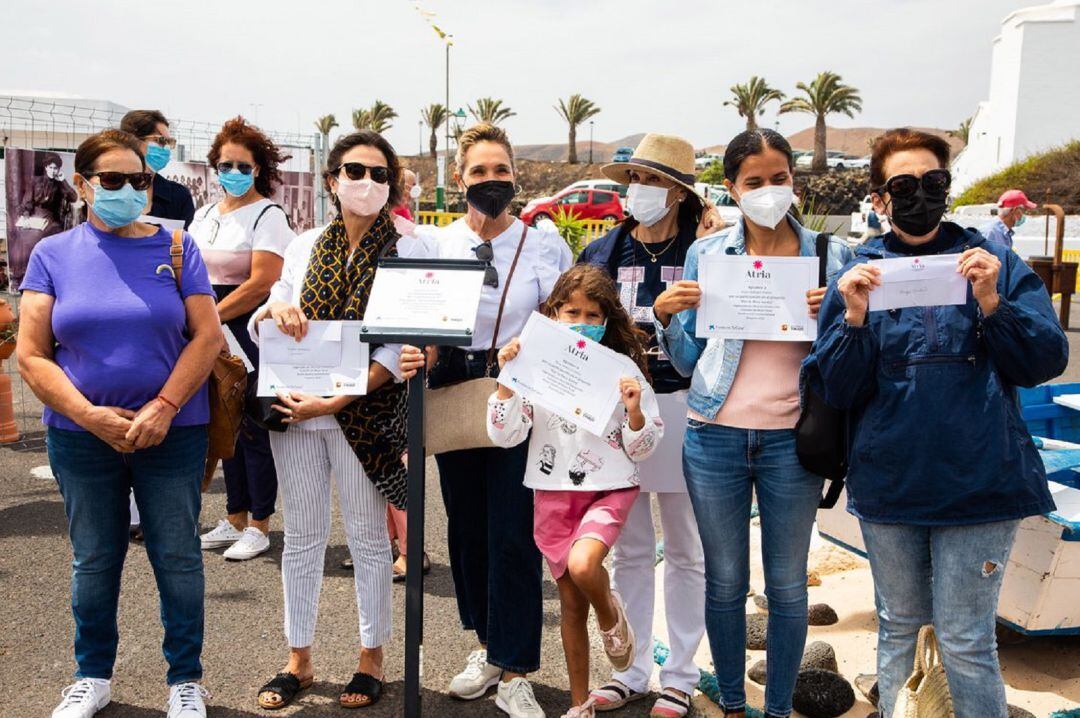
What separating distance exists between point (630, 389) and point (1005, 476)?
122cm

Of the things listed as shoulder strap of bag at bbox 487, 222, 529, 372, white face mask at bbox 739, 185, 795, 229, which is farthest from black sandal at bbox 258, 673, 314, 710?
A: white face mask at bbox 739, 185, 795, 229

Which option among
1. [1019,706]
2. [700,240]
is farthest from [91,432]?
[1019,706]

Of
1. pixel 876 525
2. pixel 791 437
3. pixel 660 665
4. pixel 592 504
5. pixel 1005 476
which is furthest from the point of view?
pixel 660 665

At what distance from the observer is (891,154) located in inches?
115

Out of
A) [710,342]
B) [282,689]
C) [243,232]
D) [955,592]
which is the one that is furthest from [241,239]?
[955,592]

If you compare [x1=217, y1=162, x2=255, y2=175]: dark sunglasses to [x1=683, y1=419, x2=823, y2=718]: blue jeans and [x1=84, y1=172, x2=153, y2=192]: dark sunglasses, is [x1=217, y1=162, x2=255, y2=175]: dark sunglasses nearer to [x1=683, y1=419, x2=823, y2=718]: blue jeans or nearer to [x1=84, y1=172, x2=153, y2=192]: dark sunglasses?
[x1=84, y1=172, x2=153, y2=192]: dark sunglasses

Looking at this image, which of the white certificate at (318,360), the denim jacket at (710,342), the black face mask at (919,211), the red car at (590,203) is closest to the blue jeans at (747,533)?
the denim jacket at (710,342)

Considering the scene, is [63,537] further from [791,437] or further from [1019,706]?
[1019,706]

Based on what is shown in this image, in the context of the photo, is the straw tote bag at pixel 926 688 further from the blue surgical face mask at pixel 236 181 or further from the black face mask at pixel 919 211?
the blue surgical face mask at pixel 236 181

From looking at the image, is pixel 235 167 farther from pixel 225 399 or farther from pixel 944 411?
pixel 944 411

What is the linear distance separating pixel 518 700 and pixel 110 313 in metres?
2.10

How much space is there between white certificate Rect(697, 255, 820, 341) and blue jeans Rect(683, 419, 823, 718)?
346 mm

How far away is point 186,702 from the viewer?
11.7 feet

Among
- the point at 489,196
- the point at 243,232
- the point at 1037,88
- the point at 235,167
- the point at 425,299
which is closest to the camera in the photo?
the point at 425,299
